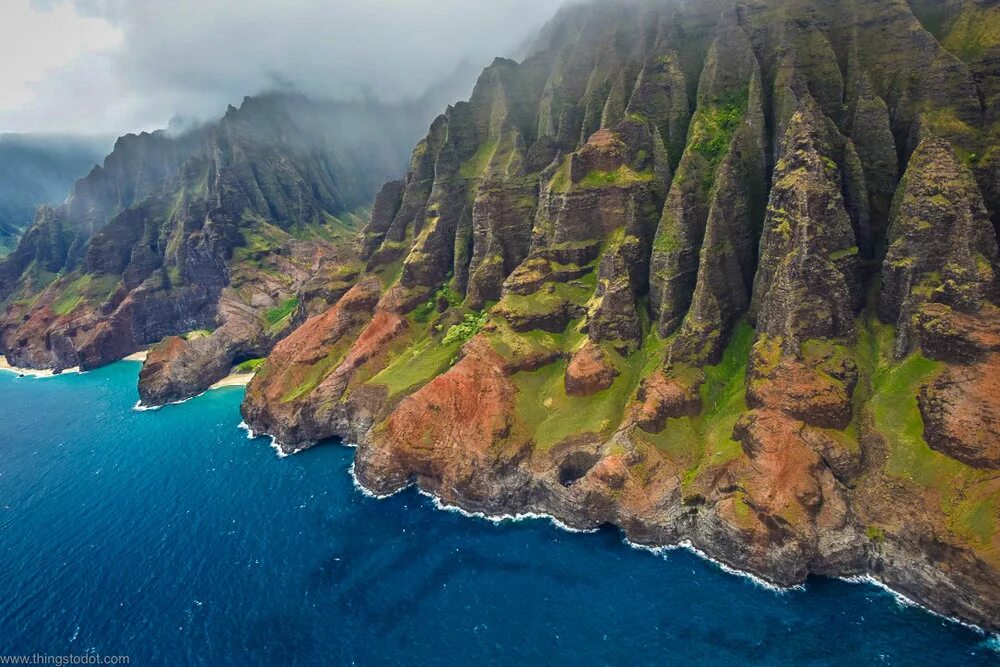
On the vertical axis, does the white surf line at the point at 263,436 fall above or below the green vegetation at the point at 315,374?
below

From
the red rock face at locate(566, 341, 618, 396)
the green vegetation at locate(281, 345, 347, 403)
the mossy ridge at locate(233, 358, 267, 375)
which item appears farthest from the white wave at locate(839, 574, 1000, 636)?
the mossy ridge at locate(233, 358, 267, 375)

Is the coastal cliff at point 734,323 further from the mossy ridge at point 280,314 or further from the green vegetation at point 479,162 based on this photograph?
the mossy ridge at point 280,314

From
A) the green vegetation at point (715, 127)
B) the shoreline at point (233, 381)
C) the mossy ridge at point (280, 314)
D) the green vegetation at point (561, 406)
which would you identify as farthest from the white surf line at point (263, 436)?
the green vegetation at point (715, 127)

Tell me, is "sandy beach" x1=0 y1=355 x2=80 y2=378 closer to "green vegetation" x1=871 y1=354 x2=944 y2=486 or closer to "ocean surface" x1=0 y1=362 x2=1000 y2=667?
"ocean surface" x1=0 y1=362 x2=1000 y2=667

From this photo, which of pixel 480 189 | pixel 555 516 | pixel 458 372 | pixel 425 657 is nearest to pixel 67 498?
pixel 458 372

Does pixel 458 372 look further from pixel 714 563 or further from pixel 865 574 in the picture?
pixel 865 574
